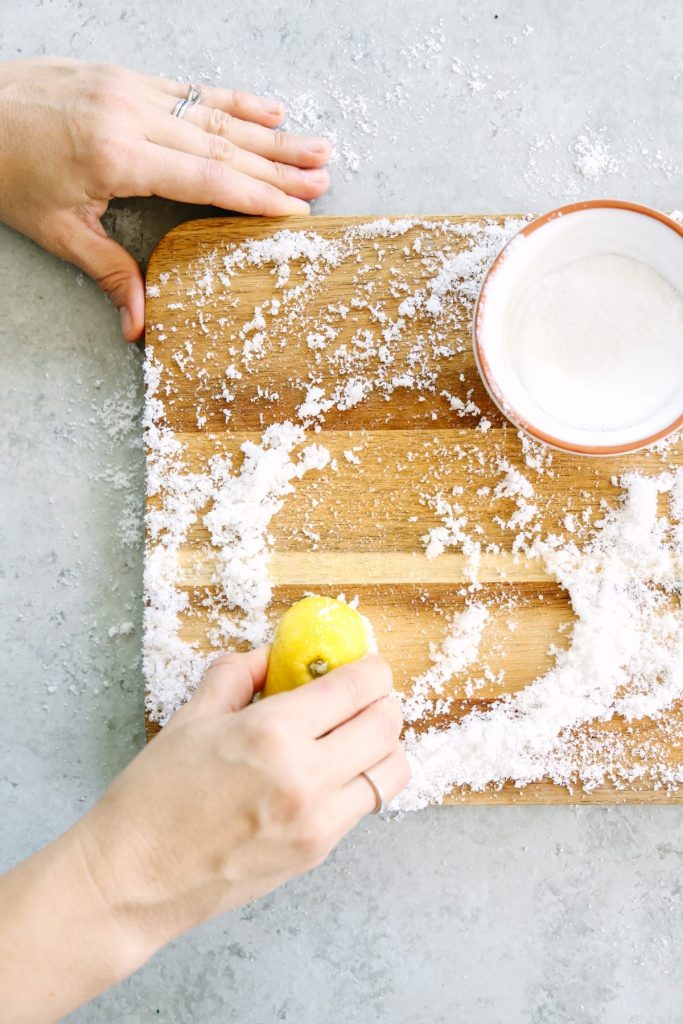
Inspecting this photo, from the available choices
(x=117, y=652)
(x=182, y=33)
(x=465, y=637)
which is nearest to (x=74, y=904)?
(x=117, y=652)

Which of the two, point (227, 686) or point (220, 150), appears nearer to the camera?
point (227, 686)

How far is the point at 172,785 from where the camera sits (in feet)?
2.61

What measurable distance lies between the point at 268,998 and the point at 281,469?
0.65m

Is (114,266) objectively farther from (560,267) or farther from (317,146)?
(560,267)

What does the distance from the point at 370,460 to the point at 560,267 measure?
0.30 m

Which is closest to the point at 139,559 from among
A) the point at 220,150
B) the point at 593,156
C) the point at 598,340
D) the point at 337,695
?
the point at 337,695

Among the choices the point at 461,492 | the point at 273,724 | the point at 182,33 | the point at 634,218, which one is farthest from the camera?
the point at 182,33

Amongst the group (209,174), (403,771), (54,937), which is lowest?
(54,937)

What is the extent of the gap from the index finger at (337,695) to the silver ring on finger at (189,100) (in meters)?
0.68

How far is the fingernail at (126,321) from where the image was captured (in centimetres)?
105

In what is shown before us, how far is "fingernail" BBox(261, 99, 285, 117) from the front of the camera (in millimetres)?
1082

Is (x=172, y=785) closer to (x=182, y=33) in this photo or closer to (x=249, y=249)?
(x=249, y=249)

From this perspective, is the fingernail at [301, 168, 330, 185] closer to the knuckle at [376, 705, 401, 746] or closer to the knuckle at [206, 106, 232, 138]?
the knuckle at [206, 106, 232, 138]

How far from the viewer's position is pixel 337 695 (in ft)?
2.72
